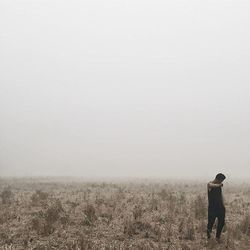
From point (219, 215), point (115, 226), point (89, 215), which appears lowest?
point (115, 226)

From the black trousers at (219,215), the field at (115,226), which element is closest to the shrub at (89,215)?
the field at (115,226)

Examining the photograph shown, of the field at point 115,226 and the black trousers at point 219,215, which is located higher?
the black trousers at point 219,215

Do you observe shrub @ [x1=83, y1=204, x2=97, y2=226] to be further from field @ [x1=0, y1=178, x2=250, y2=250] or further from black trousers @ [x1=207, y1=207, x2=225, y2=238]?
black trousers @ [x1=207, y1=207, x2=225, y2=238]

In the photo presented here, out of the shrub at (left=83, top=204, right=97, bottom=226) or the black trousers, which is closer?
the black trousers

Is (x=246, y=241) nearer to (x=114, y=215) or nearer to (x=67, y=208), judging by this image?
(x=114, y=215)

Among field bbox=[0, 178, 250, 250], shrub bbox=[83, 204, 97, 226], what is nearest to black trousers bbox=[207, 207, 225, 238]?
field bbox=[0, 178, 250, 250]

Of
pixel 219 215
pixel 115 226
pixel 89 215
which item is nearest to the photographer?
pixel 219 215

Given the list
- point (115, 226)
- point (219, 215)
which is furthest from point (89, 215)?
point (219, 215)

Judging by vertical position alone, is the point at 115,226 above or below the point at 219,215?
below

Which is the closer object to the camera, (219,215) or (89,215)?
(219,215)

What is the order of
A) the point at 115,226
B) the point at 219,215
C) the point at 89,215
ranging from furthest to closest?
the point at 89,215 < the point at 115,226 < the point at 219,215

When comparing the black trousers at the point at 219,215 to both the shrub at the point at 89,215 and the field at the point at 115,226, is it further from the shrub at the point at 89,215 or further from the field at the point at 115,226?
the shrub at the point at 89,215

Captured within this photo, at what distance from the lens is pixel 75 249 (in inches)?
473

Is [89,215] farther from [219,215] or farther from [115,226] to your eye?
[219,215]
